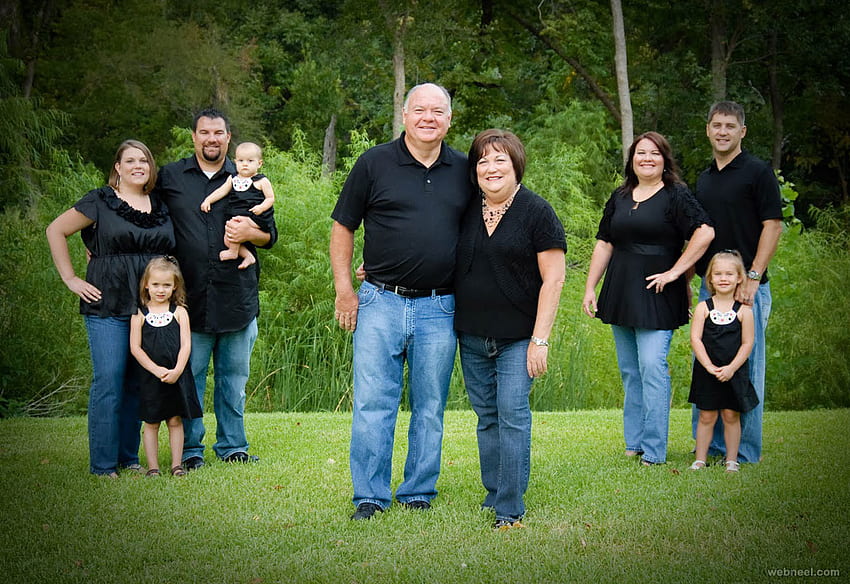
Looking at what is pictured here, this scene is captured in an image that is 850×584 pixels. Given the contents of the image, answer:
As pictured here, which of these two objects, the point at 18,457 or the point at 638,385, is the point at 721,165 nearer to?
the point at 638,385

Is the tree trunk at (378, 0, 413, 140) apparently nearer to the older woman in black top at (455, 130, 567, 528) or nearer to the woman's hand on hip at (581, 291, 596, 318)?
the woman's hand on hip at (581, 291, 596, 318)

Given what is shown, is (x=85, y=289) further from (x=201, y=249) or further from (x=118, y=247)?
(x=201, y=249)

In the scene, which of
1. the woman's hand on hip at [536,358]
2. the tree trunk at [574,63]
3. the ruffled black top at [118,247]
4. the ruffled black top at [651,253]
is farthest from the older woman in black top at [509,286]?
the tree trunk at [574,63]

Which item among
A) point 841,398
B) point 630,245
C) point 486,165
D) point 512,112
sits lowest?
point 841,398

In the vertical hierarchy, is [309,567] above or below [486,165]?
below

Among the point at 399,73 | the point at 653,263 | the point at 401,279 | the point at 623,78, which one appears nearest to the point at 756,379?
the point at 653,263

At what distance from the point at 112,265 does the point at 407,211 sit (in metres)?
1.99

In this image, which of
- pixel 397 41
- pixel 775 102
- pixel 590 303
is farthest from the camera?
pixel 775 102

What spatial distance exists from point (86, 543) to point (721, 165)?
4.17 metres

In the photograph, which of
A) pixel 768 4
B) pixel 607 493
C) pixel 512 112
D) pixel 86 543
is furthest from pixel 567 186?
pixel 86 543

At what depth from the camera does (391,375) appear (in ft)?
15.2

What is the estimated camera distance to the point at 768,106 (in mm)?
26297

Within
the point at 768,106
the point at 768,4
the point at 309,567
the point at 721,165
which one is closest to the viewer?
the point at 309,567

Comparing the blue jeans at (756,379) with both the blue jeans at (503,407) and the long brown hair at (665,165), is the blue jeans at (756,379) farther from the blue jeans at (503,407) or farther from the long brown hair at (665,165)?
the blue jeans at (503,407)
